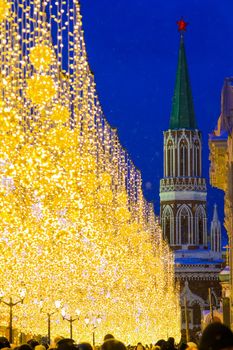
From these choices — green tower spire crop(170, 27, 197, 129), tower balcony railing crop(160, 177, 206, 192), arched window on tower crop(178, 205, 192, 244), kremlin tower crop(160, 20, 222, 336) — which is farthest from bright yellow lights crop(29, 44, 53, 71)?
green tower spire crop(170, 27, 197, 129)

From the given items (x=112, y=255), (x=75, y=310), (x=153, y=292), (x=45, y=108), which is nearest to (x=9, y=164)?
(x=45, y=108)

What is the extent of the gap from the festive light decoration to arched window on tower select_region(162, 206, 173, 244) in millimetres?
52142

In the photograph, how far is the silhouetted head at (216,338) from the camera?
20.6 feet

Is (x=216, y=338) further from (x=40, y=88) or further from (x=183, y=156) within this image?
(x=183, y=156)

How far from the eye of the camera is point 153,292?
67.7 m

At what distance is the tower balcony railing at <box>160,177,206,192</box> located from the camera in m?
115

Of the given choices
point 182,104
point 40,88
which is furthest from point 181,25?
point 40,88

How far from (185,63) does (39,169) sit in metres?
100

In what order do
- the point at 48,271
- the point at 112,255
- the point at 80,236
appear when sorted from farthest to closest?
the point at 112,255, the point at 48,271, the point at 80,236

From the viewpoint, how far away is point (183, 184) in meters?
115

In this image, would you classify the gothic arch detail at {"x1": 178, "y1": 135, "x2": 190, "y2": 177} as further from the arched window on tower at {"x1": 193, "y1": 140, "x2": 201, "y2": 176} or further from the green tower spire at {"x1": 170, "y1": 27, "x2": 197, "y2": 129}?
the green tower spire at {"x1": 170, "y1": 27, "x2": 197, "y2": 129}

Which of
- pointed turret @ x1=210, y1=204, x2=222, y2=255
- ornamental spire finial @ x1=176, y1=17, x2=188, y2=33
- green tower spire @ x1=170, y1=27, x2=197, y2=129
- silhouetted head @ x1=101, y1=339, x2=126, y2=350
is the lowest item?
silhouetted head @ x1=101, y1=339, x2=126, y2=350

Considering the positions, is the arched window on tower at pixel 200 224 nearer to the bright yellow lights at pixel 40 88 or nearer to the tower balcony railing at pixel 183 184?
the tower balcony railing at pixel 183 184

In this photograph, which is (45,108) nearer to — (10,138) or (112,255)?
(10,138)
